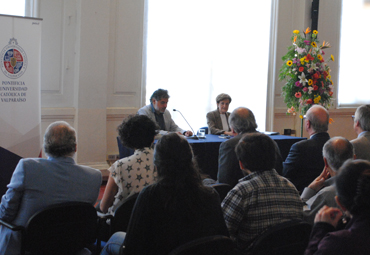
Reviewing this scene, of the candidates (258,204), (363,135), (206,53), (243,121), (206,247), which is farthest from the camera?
(206,53)

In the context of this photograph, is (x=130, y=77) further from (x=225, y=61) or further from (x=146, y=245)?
(x=146, y=245)

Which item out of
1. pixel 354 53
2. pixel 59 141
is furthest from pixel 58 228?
pixel 354 53

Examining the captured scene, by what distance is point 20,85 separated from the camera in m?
3.98

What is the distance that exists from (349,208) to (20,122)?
3488 mm

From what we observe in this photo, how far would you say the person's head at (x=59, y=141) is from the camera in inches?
84.4

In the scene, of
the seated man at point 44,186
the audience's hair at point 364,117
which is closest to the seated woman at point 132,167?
the seated man at point 44,186

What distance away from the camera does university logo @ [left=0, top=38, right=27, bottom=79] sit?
3859mm

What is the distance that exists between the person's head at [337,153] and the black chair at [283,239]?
22.1 inches

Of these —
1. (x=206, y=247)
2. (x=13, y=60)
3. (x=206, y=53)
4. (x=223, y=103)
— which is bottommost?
(x=206, y=247)

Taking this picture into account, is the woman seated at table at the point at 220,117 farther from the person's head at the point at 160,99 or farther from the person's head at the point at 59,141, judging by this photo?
the person's head at the point at 59,141

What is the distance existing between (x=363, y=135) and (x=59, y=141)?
2202 millimetres

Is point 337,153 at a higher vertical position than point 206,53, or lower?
lower

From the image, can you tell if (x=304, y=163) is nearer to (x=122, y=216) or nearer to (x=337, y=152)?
(x=337, y=152)

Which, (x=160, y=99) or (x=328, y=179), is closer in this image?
(x=328, y=179)
